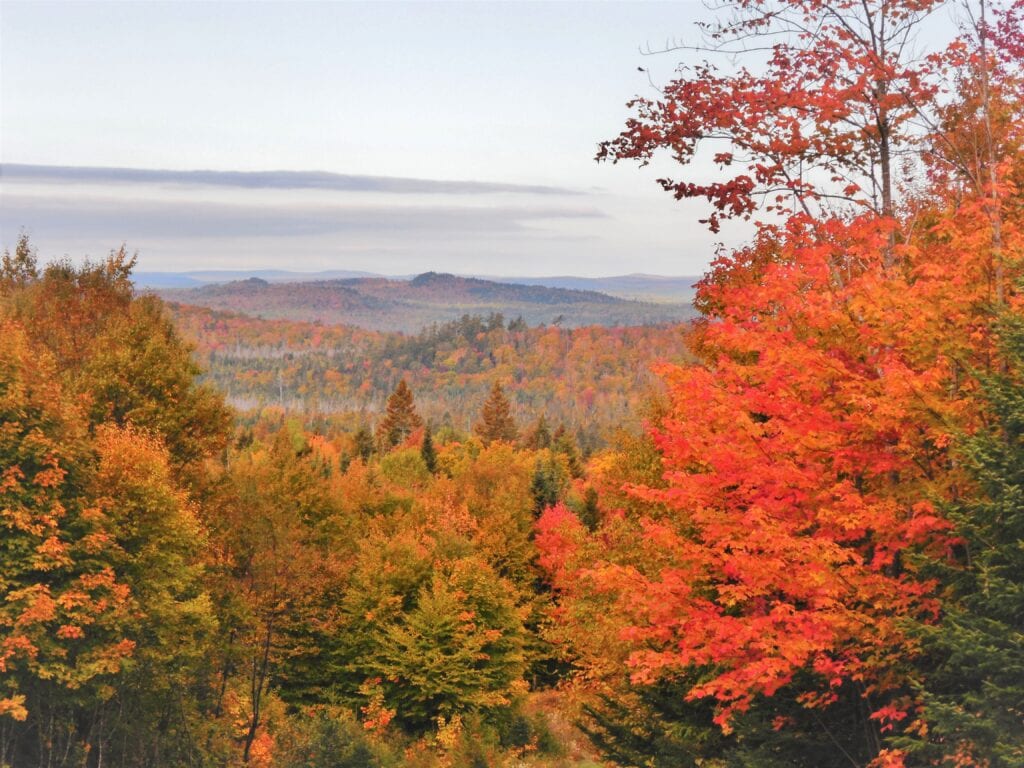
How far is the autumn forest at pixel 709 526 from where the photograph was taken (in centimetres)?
1235

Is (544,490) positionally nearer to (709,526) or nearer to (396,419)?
(709,526)

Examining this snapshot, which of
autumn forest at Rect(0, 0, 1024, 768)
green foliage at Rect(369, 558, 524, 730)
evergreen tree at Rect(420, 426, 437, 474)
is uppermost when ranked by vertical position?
autumn forest at Rect(0, 0, 1024, 768)

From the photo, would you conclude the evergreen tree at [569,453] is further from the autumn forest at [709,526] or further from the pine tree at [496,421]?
the autumn forest at [709,526]

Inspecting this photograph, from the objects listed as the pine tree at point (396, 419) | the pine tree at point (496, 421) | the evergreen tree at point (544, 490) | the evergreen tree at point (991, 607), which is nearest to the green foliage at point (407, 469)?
the evergreen tree at point (544, 490)

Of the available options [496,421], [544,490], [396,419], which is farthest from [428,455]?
[396,419]

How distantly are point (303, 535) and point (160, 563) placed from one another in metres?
17.3

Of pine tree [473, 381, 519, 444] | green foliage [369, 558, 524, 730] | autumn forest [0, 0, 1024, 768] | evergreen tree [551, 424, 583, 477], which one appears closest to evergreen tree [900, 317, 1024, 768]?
autumn forest [0, 0, 1024, 768]

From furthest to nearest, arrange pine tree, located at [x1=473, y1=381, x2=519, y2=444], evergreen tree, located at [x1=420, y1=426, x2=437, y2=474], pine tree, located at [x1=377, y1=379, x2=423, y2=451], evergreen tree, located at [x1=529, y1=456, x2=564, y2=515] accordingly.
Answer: pine tree, located at [x1=377, y1=379, x2=423, y2=451] → pine tree, located at [x1=473, y1=381, x2=519, y2=444] → evergreen tree, located at [x1=420, y1=426, x2=437, y2=474] → evergreen tree, located at [x1=529, y1=456, x2=564, y2=515]

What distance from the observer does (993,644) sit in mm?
11547

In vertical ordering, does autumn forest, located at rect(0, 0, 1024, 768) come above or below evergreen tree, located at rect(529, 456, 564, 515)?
above

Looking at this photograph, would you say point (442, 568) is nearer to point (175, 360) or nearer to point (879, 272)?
point (175, 360)

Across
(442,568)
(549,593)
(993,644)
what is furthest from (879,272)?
(549,593)

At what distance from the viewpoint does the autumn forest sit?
1235 centimetres

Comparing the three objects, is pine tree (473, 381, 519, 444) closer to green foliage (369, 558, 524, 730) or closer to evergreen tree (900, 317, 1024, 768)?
green foliage (369, 558, 524, 730)
